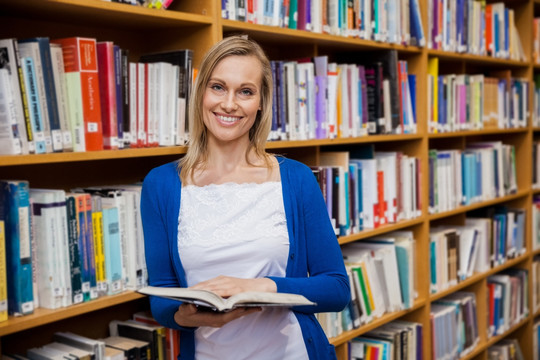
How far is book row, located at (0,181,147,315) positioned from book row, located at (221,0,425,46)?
2.37ft

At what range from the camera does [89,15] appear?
1721 mm

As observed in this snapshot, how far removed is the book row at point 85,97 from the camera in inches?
58.2

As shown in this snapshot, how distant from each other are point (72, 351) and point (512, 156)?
2.86 metres

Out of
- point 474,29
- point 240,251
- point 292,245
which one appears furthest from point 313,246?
point 474,29

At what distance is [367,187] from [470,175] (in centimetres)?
93

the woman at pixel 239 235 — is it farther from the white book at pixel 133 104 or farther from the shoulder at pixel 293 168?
the white book at pixel 133 104

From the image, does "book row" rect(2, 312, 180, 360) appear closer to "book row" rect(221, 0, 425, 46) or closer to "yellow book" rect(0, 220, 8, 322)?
"yellow book" rect(0, 220, 8, 322)

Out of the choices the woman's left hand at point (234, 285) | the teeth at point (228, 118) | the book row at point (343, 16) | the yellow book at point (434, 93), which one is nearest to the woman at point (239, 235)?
the teeth at point (228, 118)

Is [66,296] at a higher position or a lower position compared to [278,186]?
lower

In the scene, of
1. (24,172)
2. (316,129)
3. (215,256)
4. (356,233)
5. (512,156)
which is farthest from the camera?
(512,156)

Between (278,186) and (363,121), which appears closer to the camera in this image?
(278,186)

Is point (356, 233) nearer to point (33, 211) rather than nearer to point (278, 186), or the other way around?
point (278, 186)

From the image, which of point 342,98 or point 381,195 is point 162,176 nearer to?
point 342,98

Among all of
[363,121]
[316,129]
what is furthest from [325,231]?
[363,121]
